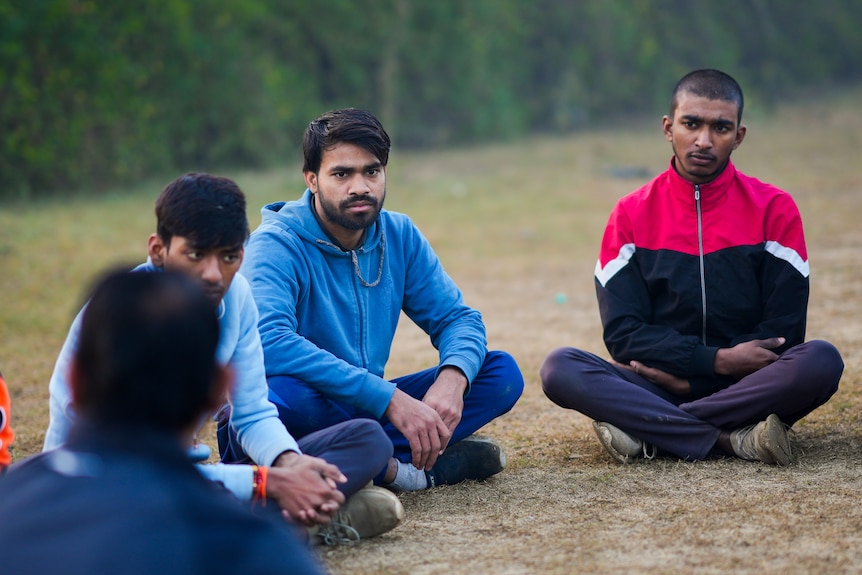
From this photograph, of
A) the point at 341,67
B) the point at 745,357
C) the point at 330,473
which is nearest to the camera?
the point at 330,473

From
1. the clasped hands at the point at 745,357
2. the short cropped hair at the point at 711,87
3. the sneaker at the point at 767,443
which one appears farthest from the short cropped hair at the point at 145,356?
the short cropped hair at the point at 711,87

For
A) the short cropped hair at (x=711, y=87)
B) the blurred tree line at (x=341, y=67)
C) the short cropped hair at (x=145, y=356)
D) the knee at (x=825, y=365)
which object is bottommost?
the knee at (x=825, y=365)

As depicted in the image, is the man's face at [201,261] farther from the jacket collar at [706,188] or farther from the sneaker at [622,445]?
the jacket collar at [706,188]

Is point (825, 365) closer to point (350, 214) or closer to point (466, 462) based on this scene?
point (466, 462)

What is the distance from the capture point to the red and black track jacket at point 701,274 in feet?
13.0

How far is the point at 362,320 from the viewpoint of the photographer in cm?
379


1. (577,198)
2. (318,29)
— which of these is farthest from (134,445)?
(318,29)

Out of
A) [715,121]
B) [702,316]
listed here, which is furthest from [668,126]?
[702,316]

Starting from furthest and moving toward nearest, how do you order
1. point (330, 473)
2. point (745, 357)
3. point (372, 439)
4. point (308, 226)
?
point (745, 357), point (308, 226), point (372, 439), point (330, 473)

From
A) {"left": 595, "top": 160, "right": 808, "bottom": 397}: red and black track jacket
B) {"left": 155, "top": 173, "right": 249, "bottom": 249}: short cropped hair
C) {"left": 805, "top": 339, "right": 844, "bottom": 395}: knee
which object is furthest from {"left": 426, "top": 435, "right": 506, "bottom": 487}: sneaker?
{"left": 155, "top": 173, "right": 249, "bottom": 249}: short cropped hair

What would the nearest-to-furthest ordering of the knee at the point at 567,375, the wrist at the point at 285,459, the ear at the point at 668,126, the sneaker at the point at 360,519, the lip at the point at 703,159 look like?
the wrist at the point at 285,459, the sneaker at the point at 360,519, the knee at the point at 567,375, the lip at the point at 703,159, the ear at the point at 668,126

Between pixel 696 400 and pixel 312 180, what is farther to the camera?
pixel 696 400

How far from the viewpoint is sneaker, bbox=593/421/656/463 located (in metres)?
3.91

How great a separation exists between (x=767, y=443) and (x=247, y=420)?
1.89 meters
